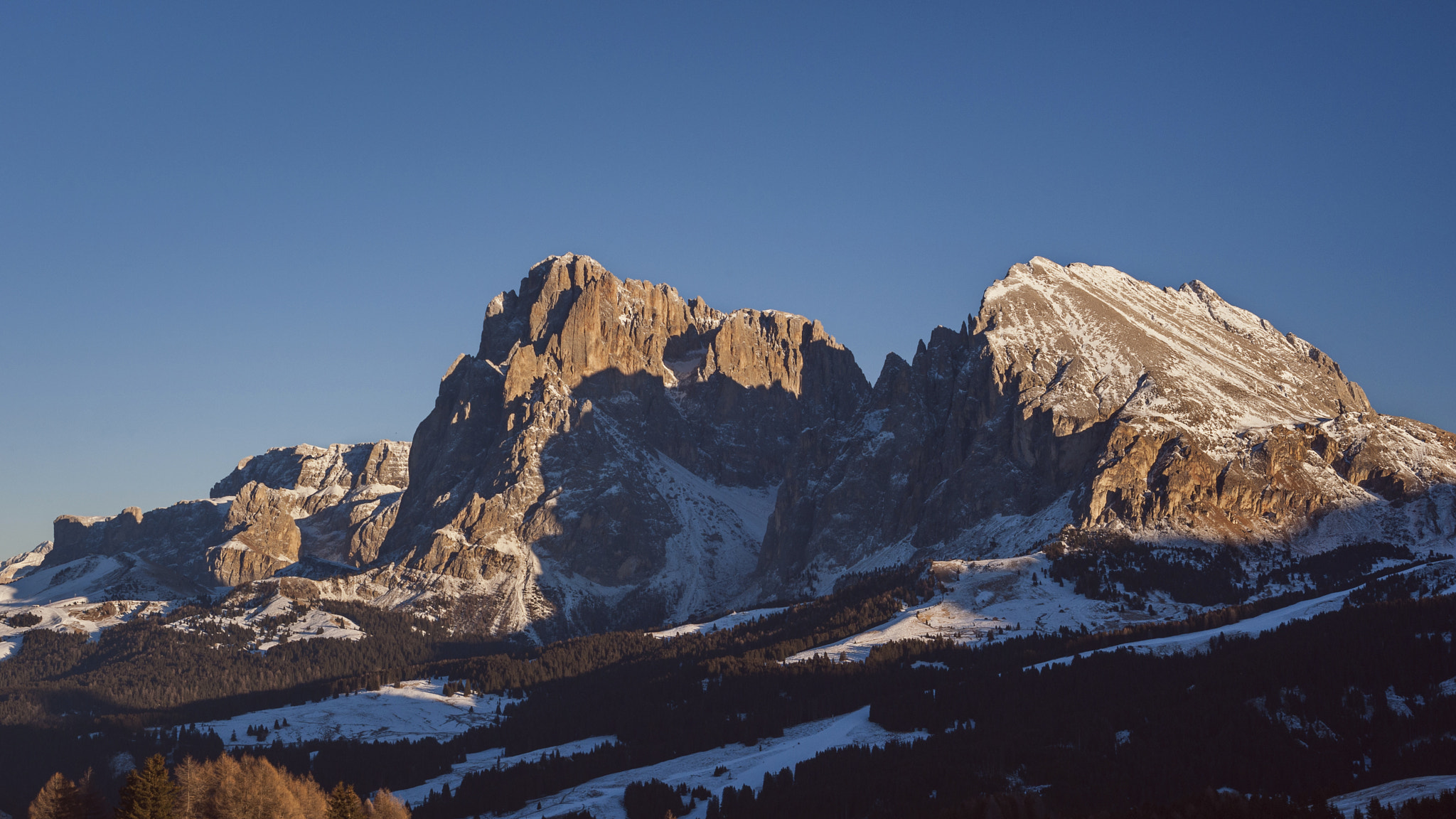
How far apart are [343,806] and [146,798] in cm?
2206

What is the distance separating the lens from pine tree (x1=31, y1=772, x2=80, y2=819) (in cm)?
14950

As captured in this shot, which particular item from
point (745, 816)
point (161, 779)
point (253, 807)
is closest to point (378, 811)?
point (253, 807)

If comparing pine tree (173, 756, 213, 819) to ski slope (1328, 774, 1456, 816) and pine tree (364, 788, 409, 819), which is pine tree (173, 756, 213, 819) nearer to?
pine tree (364, 788, 409, 819)

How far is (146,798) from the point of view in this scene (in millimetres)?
143250

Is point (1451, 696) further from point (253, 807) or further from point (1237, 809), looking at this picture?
point (253, 807)

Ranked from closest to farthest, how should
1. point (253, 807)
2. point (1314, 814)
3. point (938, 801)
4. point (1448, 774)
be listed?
point (1314, 814)
point (253, 807)
point (1448, 774)
point (938, 801)

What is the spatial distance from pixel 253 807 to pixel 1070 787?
107424 mm

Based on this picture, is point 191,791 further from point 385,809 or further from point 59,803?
point 385,809

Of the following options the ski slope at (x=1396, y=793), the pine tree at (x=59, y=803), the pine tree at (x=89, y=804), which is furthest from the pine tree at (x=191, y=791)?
the ski slope at (x=1396, y=793)

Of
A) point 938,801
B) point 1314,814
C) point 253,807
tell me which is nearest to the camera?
point 1314,814

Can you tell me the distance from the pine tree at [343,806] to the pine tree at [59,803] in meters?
26.9

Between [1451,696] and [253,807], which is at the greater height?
[253,807]

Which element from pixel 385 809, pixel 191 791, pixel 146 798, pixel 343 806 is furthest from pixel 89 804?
pixel 385 809

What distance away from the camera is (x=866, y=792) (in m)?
198
